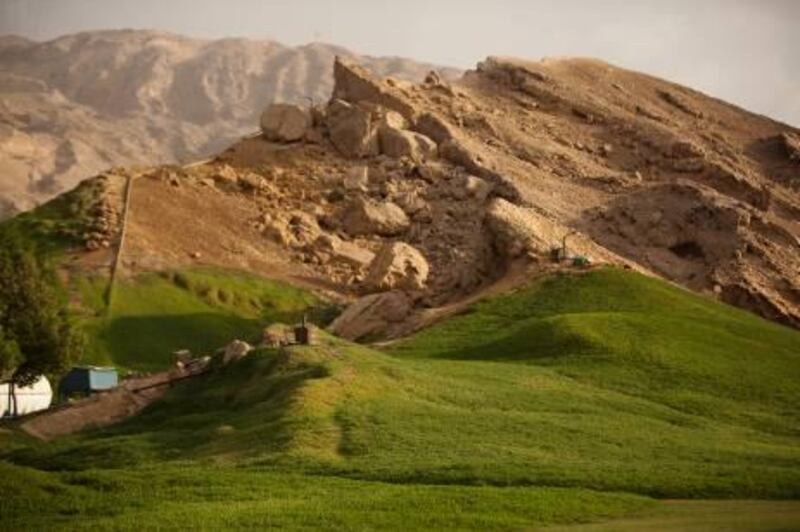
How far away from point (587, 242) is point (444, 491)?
128ft

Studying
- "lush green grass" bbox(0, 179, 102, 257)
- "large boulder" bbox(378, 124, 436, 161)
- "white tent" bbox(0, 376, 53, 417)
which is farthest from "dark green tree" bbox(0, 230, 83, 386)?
"large boulder" bbox(378, 124, 436, 161)

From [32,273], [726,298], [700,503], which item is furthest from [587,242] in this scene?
[700,503]

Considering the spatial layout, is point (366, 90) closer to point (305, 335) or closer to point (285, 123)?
point (285, 123)

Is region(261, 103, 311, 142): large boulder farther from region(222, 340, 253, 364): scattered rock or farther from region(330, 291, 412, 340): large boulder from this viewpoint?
region(222, 340, 253, 364): scattered rock

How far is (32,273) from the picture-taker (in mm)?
47375

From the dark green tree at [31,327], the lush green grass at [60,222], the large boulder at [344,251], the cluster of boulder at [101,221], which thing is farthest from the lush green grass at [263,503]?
the large boulder at [344,251]

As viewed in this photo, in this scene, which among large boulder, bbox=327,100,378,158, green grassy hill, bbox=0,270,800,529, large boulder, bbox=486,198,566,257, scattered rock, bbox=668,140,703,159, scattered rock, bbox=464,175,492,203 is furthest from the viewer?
scattered rock, bbox=668,140,703,159

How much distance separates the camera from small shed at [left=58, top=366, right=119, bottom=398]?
4812 centimetres

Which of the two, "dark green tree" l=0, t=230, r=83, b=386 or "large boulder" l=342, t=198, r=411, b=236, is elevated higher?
"large boulder" l=342, t=198, r=411, b=236

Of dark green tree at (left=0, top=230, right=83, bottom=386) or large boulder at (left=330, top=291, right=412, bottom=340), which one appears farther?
large boulder at (left=330, top=291, right=412, bottom=340)

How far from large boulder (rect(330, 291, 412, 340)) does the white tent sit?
11313 mm

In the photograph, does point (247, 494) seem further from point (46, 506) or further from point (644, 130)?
point (644, 130)

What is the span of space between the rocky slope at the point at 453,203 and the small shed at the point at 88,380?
31.8ft

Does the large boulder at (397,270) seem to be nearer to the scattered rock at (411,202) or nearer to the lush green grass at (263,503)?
the scattered rock at (411,202)
